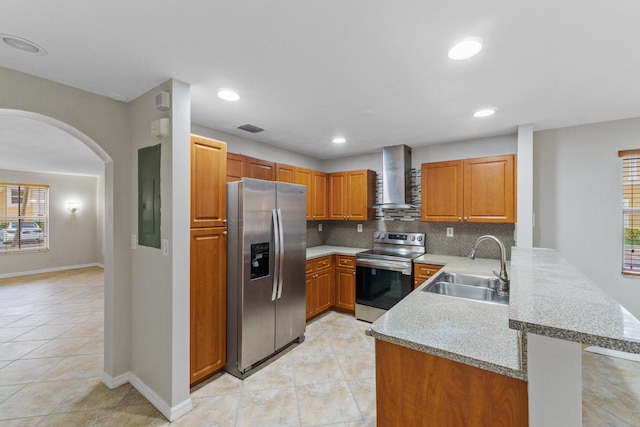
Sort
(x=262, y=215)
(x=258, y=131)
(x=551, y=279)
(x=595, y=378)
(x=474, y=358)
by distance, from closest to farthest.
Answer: (x=474, y=358) → (x=551, y=279) → (x=595, y=378) → (x=262, y=215) → (x=258, y=131)

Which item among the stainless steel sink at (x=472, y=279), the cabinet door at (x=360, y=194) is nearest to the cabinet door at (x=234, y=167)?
the cabinet door at (x=360, y=194)

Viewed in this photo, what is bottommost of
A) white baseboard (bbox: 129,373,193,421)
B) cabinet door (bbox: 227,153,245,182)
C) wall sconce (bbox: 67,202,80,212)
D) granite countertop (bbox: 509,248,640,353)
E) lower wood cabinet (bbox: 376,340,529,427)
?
white baseboard (bbox: 129,373,193,421)

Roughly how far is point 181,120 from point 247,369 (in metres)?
2.25

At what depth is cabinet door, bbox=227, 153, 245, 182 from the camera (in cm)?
284

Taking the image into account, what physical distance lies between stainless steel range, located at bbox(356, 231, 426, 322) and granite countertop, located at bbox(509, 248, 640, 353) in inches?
86.5

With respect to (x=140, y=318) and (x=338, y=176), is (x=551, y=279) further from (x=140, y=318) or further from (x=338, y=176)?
(x=338, y=176)

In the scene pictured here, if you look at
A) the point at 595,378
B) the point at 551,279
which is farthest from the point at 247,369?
the point at 595,378

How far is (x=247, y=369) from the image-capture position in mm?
2566

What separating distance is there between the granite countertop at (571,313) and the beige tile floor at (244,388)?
1550mm

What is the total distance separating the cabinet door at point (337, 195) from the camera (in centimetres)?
439

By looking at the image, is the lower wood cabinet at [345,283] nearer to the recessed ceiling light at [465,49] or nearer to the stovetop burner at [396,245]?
the stovetop burner at [396,245]

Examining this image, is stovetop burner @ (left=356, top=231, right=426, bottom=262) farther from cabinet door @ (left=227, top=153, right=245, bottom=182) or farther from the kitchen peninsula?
the kitchen peninsula

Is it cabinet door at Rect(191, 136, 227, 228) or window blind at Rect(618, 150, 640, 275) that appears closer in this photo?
cabinet door at Rect(191, 136, 227, 228)

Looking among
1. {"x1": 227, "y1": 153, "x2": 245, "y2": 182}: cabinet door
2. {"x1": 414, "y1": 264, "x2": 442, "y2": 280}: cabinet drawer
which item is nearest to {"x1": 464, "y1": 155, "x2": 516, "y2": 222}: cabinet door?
{"x1": 414, "y1": 264, "x2": 442, "y2": 280}: cabinet drawer
